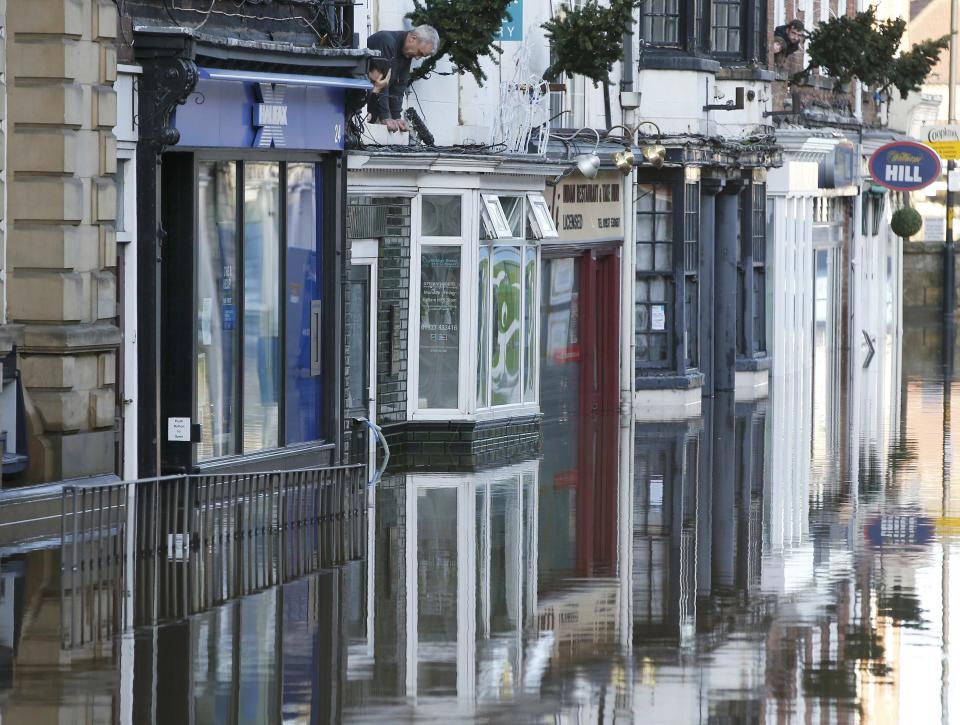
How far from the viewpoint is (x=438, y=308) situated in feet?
76.6

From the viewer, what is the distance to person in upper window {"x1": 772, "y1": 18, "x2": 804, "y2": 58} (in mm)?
36094

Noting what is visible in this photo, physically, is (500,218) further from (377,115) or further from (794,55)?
(794,55)

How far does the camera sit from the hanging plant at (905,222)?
156ft

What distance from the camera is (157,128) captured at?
17250 mm

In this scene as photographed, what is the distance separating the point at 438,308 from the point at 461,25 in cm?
301

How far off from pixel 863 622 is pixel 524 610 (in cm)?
205


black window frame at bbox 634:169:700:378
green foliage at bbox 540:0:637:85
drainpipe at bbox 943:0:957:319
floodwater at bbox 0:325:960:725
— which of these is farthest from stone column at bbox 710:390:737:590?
drainpipe at bbox 943:0:957:319

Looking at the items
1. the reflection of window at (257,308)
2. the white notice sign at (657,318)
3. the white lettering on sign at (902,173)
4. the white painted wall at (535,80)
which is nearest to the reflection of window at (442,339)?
the white painted wall at (535,80)

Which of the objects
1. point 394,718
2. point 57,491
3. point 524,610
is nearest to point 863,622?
point 524,610

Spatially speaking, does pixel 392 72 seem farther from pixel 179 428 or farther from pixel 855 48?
pixel 855 48

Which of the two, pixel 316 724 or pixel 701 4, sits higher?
pixel 701 4

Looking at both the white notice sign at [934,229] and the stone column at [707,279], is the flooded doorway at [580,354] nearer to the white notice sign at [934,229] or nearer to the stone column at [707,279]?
the stone column at [707,279]

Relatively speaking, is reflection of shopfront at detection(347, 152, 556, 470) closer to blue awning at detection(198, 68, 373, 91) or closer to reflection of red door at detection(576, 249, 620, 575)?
blue awning at detection(198, 68, 373, 91)

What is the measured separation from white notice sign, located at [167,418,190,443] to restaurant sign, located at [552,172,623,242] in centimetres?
999
